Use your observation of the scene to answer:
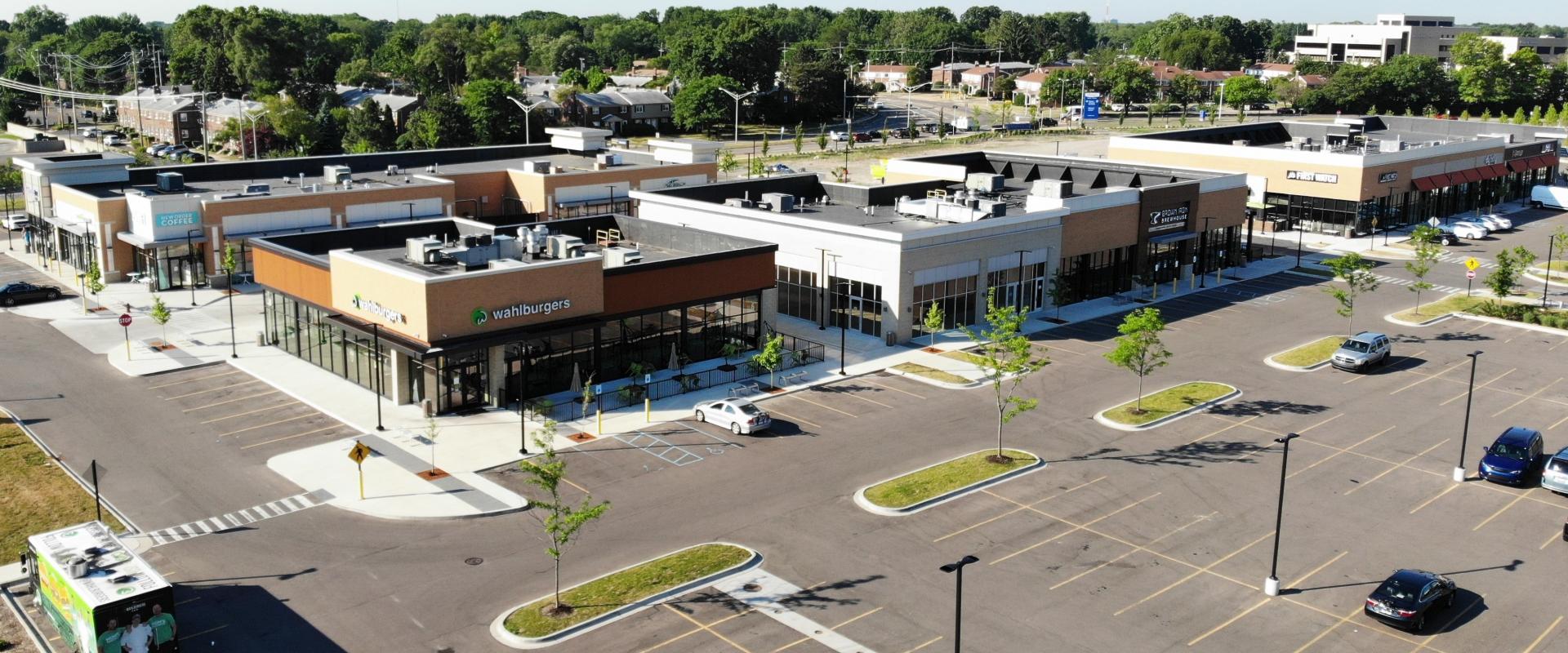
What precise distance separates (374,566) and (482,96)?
129 meters

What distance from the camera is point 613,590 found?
3594 cm

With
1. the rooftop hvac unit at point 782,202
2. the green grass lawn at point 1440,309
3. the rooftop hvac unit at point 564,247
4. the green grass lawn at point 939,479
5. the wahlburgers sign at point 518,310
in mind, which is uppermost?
the rooftop hvac unit at point 782,202

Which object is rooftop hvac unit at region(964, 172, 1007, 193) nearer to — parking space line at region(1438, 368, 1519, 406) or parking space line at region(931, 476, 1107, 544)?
parking space line at region(1438, 368, 1519, 406)

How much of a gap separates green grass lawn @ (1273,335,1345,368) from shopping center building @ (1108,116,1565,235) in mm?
28002

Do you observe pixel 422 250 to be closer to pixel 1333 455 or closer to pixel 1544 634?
pixel 1333 455

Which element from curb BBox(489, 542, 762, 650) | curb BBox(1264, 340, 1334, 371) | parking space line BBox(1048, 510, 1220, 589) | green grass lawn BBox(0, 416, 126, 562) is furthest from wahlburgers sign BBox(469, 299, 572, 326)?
curb BBox(1264, 340, 1334, 371)

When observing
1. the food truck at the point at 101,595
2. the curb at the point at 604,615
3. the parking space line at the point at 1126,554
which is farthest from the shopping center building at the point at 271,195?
the parking space line at the point at 1126,554

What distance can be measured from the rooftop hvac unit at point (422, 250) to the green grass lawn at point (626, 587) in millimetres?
23450

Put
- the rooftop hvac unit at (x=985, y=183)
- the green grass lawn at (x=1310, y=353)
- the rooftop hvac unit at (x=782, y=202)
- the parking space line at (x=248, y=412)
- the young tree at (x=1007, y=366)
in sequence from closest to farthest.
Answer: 1. the young tree at (x=1007, y=366)
2. the parking space line at (x=248, y=412)
3. the green grass lawn at (x=1310, y=353)
4. the rooftop hvac unit at (x=782, y=202)
5. the rooftop hvac unit at (x=985, y=183)

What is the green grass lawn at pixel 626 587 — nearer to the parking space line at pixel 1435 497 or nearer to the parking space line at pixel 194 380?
the parking space line at pixel 1435 497

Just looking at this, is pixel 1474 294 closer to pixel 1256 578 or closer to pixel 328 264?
pixel 1256 578

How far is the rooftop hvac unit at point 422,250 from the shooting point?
183 feet

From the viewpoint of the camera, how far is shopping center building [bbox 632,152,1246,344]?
2675 inches

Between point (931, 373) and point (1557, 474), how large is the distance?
26.2 meters
